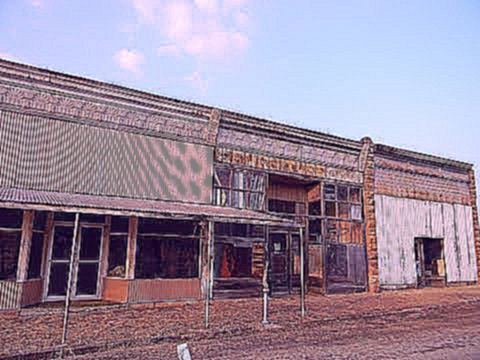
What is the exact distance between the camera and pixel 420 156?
64.3ft

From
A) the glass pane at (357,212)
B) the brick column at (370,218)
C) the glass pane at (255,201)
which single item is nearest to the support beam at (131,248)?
the glass pane at (255,201)

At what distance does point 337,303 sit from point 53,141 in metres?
10.3

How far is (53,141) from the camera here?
1135 centimetres

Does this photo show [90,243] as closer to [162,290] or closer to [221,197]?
[162,290]

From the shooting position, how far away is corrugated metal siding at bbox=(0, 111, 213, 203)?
1086cm

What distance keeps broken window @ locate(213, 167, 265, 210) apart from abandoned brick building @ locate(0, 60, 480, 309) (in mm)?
45

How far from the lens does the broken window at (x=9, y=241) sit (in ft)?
33.4

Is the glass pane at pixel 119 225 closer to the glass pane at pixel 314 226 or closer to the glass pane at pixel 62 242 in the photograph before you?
the glass pane at pixel 62 242

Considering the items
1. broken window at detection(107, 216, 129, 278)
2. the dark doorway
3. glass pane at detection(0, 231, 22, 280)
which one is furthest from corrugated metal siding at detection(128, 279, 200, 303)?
the dark doorway

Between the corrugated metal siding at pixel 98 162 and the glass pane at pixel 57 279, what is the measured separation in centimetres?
224

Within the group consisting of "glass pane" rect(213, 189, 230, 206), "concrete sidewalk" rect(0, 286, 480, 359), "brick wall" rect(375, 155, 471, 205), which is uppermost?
"brick wall" rect(375, 155, 471, 205)

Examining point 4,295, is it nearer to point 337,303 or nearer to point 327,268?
point 337,303

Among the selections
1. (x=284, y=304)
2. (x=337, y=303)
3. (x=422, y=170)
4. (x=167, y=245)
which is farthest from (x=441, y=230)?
(x=167, y=245)

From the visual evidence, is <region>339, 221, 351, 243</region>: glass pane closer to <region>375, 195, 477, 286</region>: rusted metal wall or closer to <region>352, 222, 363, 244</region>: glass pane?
<region>352, 222, 363, 244</region>: glass pane
